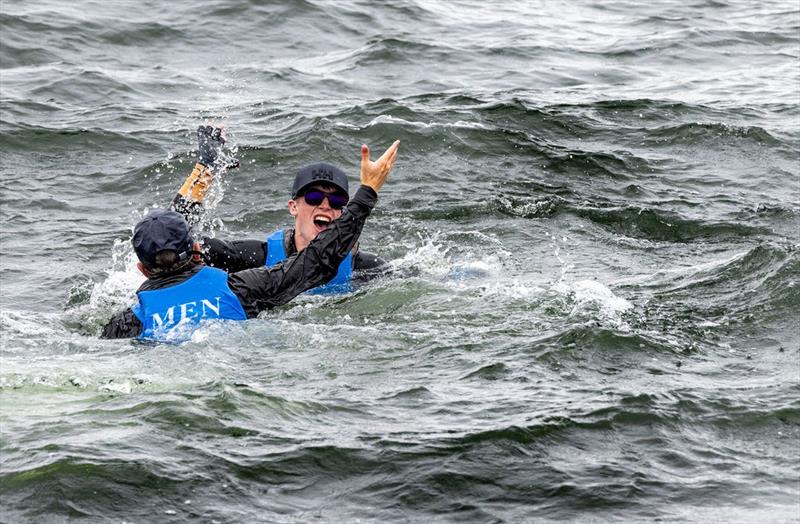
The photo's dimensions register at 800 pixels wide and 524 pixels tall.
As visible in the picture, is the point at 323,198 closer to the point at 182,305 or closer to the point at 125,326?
the point at 182,305

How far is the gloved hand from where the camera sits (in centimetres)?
1006

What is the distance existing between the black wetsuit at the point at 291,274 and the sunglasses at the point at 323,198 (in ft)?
3.67

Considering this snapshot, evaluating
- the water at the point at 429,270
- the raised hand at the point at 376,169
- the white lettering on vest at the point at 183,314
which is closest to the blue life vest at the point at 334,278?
the water at the point at 429,270

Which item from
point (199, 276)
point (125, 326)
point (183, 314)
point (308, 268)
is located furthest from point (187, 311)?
point (308, 268)

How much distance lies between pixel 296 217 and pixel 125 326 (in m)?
1.85

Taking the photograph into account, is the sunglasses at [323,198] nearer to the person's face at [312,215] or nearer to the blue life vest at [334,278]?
the person's face at [312,215]

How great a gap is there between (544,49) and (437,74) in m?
2.69

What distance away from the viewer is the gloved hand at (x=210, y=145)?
10.1 metres

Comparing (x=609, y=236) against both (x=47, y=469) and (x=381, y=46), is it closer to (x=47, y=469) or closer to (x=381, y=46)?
(x=47, y=469)

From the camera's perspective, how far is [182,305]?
8359mm

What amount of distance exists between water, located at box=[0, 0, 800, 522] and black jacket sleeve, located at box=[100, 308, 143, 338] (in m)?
0.11

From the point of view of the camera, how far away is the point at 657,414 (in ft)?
23.1

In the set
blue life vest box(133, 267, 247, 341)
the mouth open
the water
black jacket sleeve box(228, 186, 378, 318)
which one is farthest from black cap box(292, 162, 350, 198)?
blue life vest box(133, 267, 247, 341)

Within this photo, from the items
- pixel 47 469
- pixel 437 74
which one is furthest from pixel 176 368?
pixel 437 74
